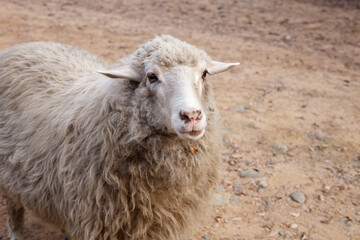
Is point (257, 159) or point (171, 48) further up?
point (171, 48)

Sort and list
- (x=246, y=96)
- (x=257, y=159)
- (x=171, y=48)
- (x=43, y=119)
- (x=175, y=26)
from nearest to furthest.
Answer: (x=171, y=48)
(x=43, y=119)
(x=257, y=159)
(x=246, y=96)
(x=175, y=26)

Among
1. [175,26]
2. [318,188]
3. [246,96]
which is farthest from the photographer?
[175,26]

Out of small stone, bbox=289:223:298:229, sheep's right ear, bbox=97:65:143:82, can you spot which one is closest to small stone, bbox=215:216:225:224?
small stone, bbox=289:223:298:229

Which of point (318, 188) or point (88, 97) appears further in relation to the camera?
point (318, 188)

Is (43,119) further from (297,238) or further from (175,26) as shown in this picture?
(175,26)

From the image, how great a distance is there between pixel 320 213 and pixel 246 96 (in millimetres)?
2671

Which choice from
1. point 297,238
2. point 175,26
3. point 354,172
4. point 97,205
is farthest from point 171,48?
point 175,26

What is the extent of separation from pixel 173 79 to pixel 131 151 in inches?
22.3

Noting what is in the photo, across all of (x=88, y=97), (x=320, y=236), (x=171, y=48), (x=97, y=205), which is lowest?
(x=320, y=236)

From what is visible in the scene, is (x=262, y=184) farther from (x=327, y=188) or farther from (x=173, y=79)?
(x=173, y=79)

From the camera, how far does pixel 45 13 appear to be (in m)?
9.59

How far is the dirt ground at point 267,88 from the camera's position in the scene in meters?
4.02

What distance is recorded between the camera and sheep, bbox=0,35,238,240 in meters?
2.54

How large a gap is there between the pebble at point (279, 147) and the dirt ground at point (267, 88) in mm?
13
